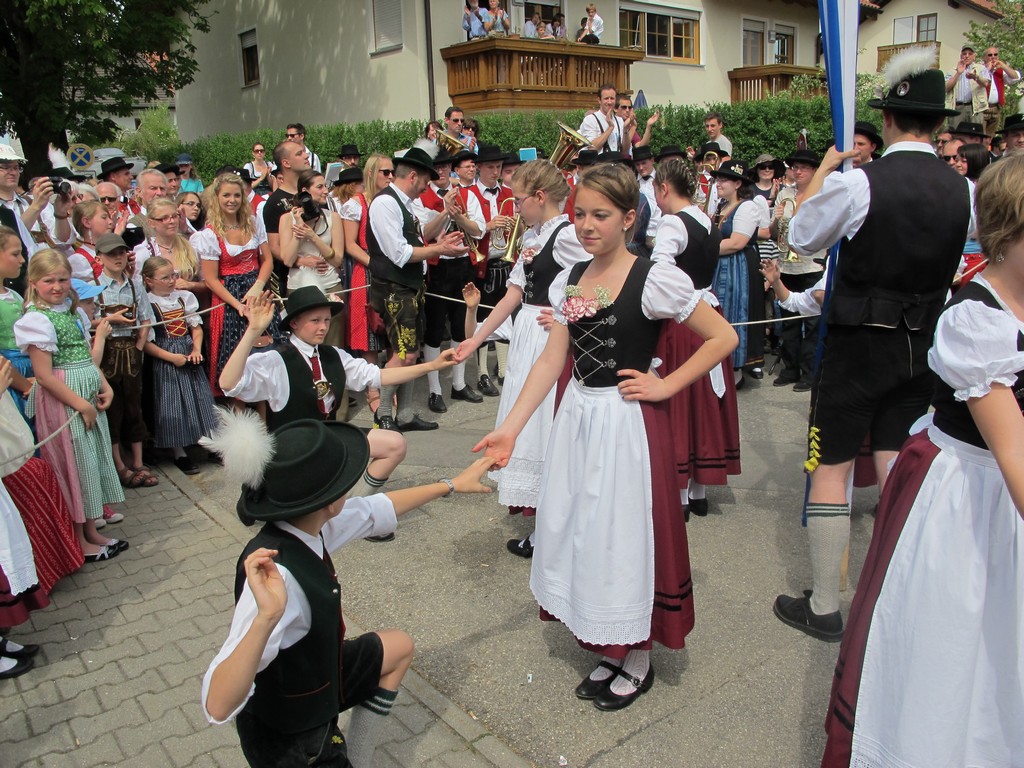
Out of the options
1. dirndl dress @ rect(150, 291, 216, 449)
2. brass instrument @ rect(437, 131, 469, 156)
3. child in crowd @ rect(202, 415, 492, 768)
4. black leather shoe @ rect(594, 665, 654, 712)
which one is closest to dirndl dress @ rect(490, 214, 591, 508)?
black leather shoe @ rect(594, 665, 654, 712)

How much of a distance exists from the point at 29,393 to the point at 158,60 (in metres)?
20.3

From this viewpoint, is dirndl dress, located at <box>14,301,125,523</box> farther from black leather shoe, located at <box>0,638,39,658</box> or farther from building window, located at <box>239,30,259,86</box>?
building window, located at <box>239,30,259,86</box>

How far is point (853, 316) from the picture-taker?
11.8ft

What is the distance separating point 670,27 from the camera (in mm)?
23766

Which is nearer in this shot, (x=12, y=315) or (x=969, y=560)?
(x=969, y=560)

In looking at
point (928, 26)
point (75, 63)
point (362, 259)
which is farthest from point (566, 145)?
point (928, 26)

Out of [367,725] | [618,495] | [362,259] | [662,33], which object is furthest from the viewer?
[662,33]

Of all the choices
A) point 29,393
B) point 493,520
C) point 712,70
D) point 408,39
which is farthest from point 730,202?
point 712,70

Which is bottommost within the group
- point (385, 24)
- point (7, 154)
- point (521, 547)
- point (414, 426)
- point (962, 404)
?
point (521, 547)

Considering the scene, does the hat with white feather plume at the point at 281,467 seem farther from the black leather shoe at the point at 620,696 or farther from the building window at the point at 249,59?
the building window at the point at 249,59

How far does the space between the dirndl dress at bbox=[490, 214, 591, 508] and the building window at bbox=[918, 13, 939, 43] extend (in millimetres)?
30157

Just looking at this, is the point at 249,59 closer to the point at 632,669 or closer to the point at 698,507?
the point at 698,507

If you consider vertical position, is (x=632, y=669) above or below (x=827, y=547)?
below

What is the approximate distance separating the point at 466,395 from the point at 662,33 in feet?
62.3
